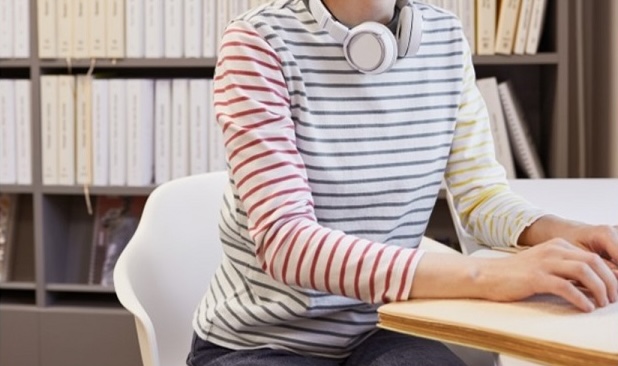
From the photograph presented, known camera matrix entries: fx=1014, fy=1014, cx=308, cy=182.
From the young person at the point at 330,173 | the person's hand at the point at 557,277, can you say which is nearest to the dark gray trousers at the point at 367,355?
the young person at the point at 330,173

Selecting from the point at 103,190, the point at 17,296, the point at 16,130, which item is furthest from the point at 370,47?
the point at 17,296

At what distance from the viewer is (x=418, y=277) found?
92cm

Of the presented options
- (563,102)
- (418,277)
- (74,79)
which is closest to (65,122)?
(74,79)

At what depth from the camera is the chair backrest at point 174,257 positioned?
139 centimetres

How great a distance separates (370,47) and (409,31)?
68 millimetres

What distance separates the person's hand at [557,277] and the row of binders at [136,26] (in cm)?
169

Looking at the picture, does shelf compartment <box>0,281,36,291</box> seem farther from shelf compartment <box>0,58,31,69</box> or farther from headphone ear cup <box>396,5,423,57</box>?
headphone ear cup <box>396,5,423,57</box>

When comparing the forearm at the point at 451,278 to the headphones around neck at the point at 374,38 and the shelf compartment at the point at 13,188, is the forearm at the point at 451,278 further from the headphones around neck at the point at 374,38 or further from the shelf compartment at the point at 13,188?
the shelf compartment at the point at 13,188

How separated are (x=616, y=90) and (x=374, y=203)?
4.31 feet

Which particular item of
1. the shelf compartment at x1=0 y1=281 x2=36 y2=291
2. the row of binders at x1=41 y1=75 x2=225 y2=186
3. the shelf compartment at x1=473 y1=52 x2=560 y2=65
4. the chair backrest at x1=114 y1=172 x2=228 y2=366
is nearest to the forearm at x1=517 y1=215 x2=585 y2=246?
the chair backrest at x1=114 y1=172 x2=228 y2=366

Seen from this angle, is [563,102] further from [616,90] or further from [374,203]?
[374,203]

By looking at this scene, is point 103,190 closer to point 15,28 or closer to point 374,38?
point 15,28

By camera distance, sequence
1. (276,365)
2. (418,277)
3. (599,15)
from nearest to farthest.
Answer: (418,277) → (276,365) → (599,15)

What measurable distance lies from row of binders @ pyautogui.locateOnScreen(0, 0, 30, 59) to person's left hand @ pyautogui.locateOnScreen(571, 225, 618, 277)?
1828 millimetres
